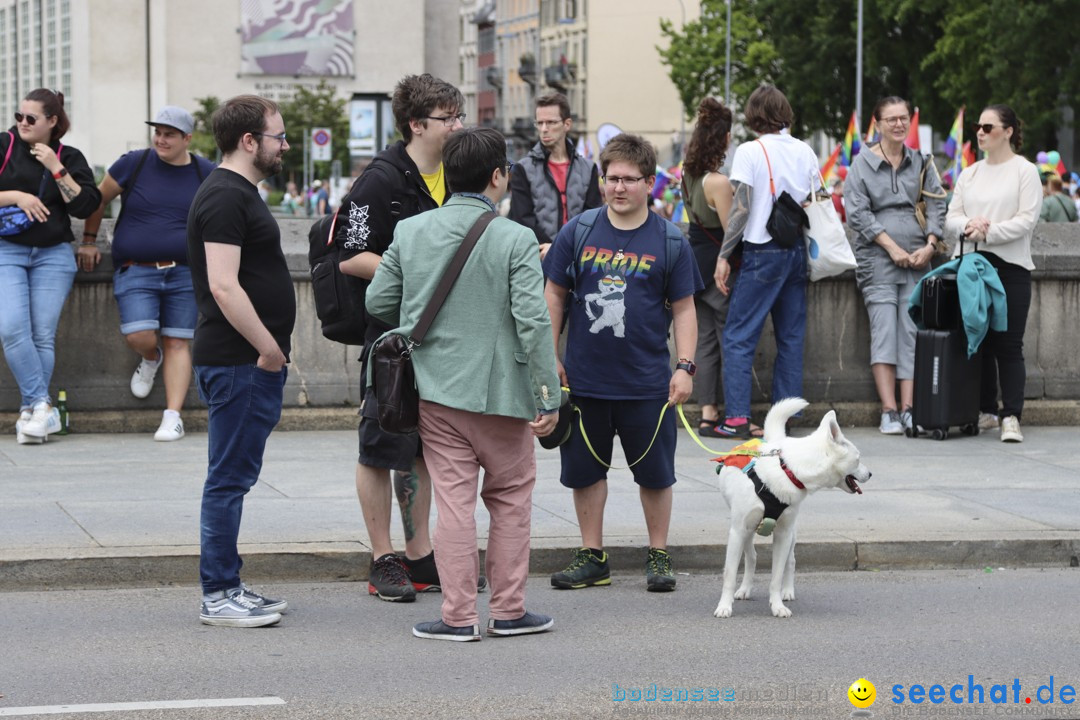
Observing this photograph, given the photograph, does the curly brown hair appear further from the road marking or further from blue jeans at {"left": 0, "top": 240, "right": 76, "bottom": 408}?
the road marking

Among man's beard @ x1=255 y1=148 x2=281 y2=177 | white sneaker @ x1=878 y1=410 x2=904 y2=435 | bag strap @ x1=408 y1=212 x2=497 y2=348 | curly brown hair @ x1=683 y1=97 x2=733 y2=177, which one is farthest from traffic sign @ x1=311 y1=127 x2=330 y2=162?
bag strap @ x1=408 y1=212 x2=497 y2=348

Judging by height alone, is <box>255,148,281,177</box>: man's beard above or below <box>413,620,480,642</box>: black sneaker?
above

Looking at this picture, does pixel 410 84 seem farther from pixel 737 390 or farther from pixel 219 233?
pixel 737 390

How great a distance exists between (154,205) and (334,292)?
3906 mm

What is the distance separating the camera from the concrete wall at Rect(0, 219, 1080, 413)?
441 inches

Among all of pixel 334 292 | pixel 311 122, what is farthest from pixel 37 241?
pixel 311 122

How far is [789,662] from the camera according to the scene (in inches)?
242

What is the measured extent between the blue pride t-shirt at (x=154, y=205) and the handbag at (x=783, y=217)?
347 centimetres

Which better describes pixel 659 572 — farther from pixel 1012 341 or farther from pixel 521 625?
pixel 1012 341

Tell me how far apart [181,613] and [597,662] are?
5.93ft

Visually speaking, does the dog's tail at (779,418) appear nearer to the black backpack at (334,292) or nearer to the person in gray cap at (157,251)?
the black backpack at (334,292)

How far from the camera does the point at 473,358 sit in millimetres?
6246

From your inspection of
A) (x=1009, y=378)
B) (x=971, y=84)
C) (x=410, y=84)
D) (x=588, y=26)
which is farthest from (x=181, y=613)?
(x=588, y=26)

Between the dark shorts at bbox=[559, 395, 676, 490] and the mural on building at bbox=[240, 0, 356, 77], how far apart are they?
119542 millimetres
